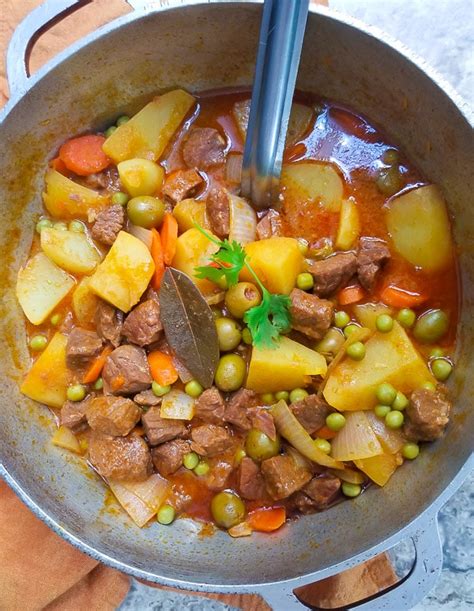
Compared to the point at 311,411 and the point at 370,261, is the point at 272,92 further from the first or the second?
the point at 311,411

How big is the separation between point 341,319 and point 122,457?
1.32m

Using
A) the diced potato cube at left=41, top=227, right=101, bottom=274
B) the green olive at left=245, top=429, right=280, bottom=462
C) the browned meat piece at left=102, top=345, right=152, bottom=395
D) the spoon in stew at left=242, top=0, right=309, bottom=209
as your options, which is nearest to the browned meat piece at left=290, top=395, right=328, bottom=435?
the green olive at left=245, top=429, right=280, bottom=462

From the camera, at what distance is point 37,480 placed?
135 inches

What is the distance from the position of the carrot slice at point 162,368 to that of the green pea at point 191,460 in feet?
1.25

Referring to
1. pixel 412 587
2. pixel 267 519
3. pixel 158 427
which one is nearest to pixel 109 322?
pixel 158 427

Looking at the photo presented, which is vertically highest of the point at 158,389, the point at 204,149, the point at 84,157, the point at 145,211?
the point at 204,149

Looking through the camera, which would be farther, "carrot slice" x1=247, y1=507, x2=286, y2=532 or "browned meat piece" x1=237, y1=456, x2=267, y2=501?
"carrot slice" x1=247, y1=507, x2=286, y2=532

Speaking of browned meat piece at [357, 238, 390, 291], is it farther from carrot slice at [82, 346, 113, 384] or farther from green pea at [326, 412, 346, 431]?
carrot slice at [82, 346, 113, 384]

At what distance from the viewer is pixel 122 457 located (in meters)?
3.34

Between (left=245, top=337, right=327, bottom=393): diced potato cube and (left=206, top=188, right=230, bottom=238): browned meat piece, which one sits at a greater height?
(left=206, top=188, right=230, bottom=238): browned meat piece

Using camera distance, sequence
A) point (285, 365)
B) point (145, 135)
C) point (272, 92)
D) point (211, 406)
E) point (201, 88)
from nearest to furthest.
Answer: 1. point (272, 92)
2. point (285, 365)
3. point (211, 406)
4. point (145, 135)
5. point (201, 88)

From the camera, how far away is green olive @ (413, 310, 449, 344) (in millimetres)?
3307

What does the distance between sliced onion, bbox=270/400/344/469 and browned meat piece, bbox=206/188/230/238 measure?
0.92 metres

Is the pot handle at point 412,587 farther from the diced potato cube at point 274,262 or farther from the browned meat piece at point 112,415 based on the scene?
the diced potato cube at point 274,262
